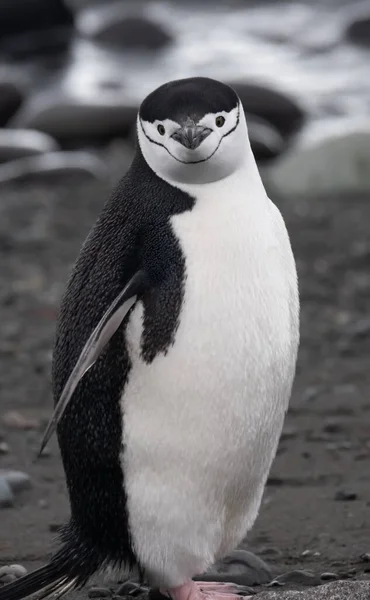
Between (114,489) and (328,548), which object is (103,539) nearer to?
(114,489)

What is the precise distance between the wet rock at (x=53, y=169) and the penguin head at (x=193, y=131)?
5.24m

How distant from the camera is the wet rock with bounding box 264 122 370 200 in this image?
7.88 metres

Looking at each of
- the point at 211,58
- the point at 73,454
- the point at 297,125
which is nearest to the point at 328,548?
the point at 73,454

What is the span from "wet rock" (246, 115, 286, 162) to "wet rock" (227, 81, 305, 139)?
1.38 ft

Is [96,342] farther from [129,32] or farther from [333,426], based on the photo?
[129,32]

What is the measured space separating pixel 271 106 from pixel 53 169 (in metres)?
2.56

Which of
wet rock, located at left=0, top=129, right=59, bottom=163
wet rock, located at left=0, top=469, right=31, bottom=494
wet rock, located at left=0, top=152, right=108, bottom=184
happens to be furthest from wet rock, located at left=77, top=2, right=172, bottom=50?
wet rock, located at left=0, top=469, right=31, bottom=494

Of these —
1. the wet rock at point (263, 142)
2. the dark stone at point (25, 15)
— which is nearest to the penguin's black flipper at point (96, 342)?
the wet rock at point (263, 142)

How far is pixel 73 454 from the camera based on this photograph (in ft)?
10.1

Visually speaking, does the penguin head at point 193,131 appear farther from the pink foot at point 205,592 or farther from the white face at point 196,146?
the pink foot at point 205,592

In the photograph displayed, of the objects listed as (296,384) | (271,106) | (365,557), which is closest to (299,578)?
(365,557)

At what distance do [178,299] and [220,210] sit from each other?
219 mm

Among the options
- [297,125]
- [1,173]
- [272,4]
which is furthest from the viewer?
[272,4]

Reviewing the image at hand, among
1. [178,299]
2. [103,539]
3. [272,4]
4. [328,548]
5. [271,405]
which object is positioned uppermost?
[178,299]
